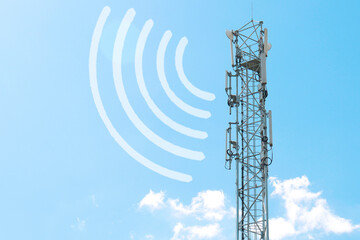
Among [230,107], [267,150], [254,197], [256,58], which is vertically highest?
[256,58]

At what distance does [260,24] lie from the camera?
109 ft

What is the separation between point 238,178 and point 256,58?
281 inches

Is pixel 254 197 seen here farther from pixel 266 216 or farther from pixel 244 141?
pixel 244 141

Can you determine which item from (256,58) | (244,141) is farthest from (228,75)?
(244,141)

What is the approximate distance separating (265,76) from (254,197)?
6.83 metres

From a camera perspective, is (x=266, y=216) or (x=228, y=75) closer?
(x=266, y=216)

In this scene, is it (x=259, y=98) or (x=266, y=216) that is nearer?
(x=266, y=216)

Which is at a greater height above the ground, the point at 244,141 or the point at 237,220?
the point at 244,141

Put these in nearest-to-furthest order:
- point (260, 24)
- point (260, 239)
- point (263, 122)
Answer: point (260, 239)
point (263, 122)
point (260, 24)

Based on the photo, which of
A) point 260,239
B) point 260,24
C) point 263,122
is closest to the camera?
point 260,239

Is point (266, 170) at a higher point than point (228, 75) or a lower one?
lower

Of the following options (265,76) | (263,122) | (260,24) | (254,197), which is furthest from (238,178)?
(260,24)

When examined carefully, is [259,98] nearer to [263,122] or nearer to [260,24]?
[263,122]

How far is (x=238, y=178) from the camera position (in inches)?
1192
